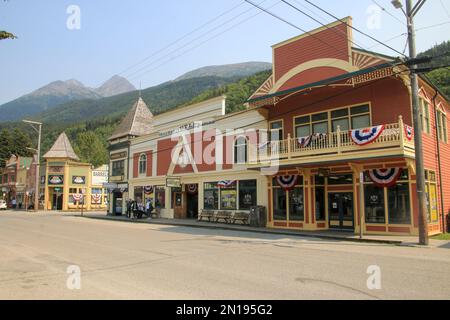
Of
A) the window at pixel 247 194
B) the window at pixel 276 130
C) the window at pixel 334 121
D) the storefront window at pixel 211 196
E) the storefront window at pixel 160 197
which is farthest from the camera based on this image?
the storefront window at pixel 160 197

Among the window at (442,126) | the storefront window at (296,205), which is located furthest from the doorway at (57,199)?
the window at (442,126)

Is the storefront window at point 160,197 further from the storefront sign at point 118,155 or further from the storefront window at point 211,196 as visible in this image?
the storefront sign at point 118,155

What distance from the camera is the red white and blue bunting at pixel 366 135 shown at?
16469mm

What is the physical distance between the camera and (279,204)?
72.2 ft

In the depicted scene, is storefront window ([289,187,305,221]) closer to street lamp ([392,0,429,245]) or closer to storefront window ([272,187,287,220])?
storefront window ([272,187,287,220])

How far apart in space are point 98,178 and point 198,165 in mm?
34888

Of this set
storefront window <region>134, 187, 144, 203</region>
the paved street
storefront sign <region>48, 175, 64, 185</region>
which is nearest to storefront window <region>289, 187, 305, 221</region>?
the paved street

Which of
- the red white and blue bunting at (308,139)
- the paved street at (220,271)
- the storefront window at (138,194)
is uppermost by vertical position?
the red white and blue bunting at (308,139)

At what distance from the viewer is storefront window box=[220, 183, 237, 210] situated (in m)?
25.8

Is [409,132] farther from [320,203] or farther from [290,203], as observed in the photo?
[290,203]

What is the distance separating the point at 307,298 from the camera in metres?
6.23

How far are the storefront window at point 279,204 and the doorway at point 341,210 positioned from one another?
8.63 feet
